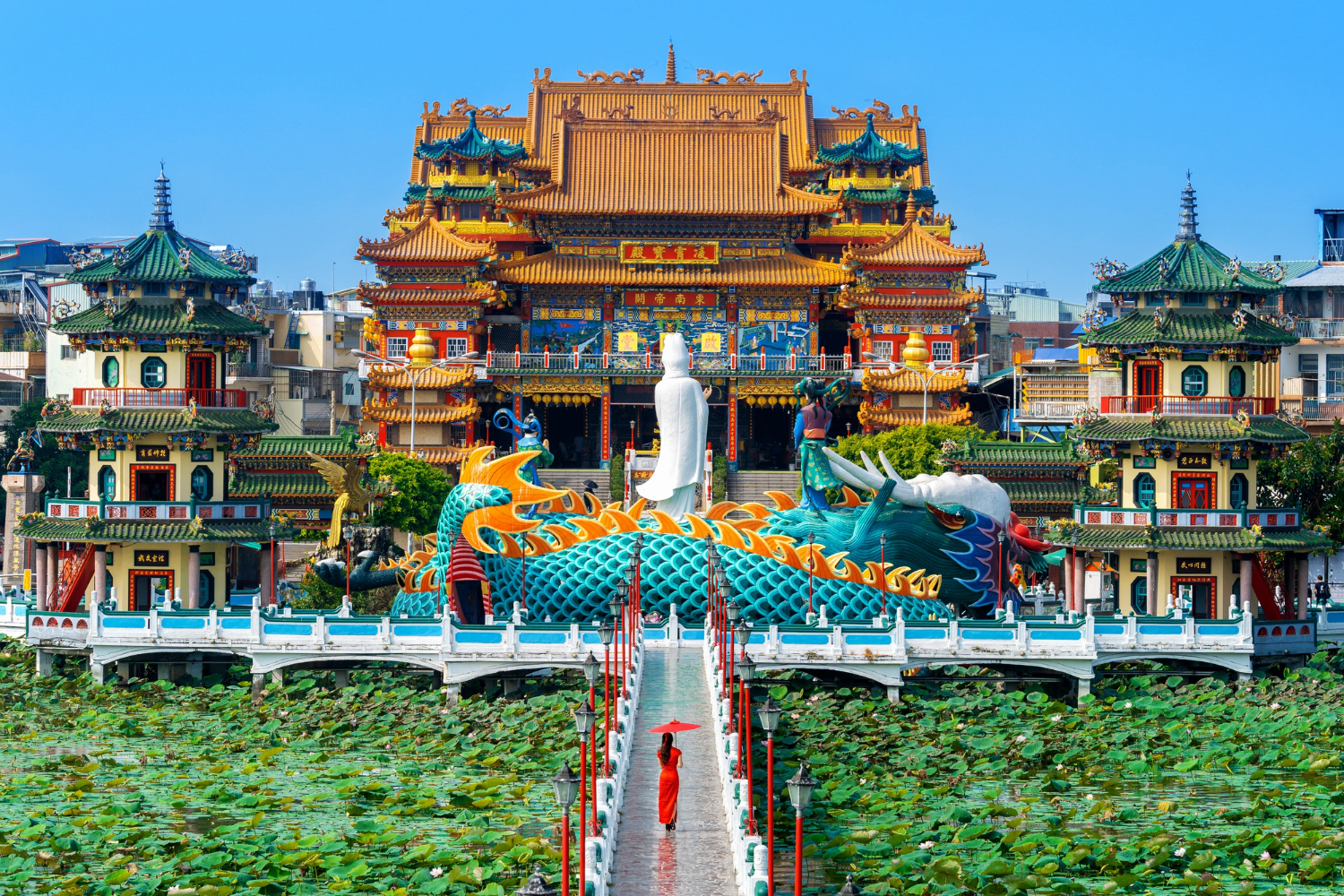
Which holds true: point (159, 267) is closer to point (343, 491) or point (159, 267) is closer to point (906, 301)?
point (343, 491)

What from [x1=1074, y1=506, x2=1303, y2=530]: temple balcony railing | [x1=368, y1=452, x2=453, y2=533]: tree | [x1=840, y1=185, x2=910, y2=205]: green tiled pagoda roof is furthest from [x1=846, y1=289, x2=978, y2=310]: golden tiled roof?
[x1=1074, y1=506, x2=1303, y2=530]: temple balcony railing

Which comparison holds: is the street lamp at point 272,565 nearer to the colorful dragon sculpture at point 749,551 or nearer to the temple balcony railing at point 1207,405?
the colorful dragon sculpture at point 749,551

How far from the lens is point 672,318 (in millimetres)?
71938

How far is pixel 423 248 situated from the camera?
71.2m

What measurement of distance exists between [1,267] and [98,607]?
5606 centimetres

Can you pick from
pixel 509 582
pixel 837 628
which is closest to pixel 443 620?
pixel 509 582

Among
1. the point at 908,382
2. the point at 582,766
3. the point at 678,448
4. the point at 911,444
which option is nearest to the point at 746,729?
the point at 582,766

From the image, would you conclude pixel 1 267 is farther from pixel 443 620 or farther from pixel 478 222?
pixel 443 620

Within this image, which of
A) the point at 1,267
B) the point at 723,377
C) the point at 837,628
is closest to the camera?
the point at 837,628

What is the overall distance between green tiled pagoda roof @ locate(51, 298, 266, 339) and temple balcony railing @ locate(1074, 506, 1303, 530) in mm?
18529

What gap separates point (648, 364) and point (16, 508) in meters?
22.0

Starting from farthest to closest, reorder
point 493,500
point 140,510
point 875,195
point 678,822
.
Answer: point 875,195
point 140,510
point 493,500
point 678,822

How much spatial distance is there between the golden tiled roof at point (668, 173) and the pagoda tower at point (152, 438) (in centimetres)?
2887

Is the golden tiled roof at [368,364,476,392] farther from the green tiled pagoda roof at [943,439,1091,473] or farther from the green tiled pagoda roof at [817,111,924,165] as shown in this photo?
the green tiled pagoda roof at [943,439,1091,473]
